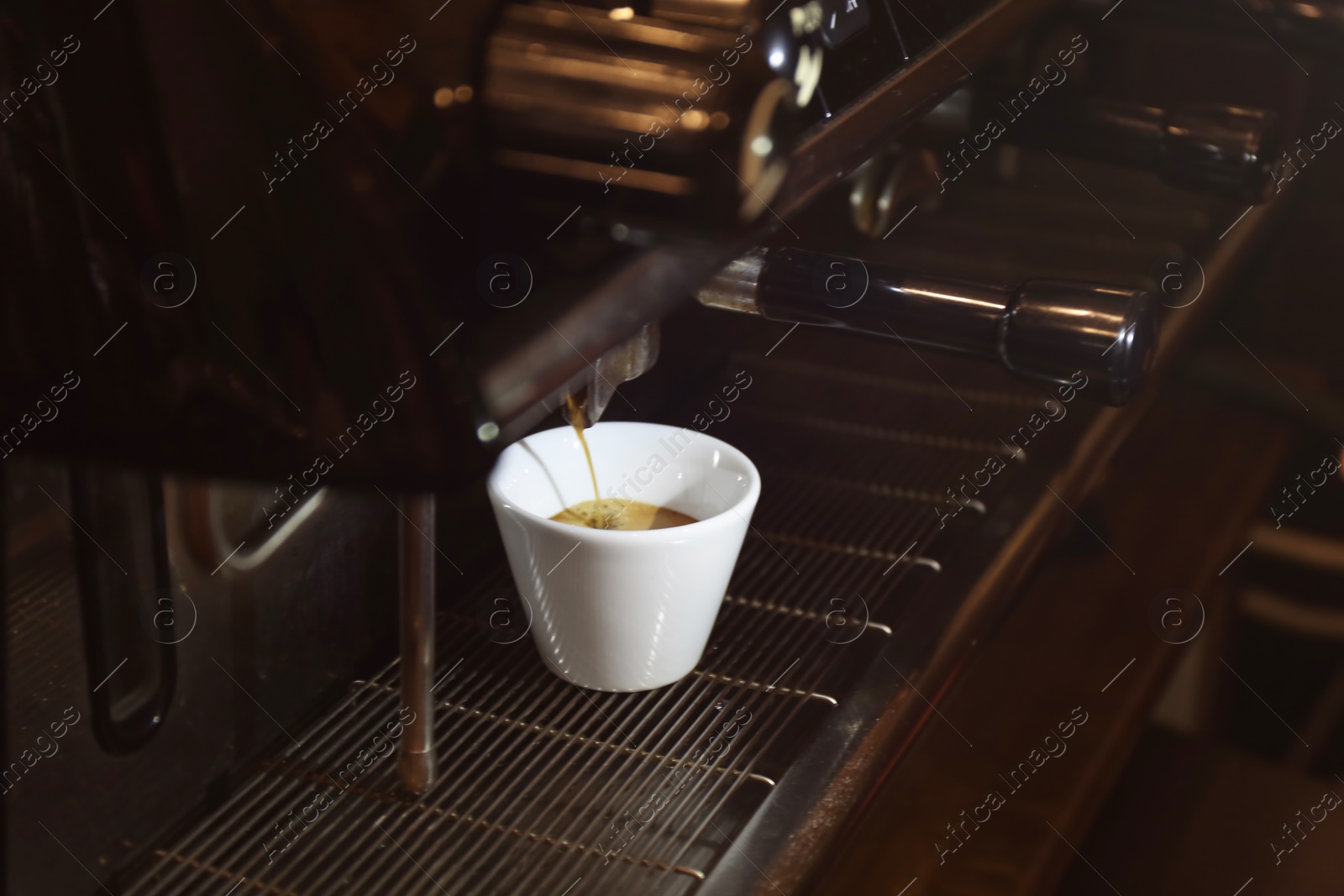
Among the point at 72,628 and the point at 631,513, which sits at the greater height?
the point at 631,513

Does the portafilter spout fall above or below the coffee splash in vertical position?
below

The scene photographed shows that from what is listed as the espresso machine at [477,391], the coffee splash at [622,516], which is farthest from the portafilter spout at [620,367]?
the coffee splash at [622,516]

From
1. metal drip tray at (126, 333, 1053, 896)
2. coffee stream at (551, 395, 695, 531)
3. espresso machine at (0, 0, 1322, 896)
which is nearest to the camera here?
espresso machine at (0, 0, 1322, 896)

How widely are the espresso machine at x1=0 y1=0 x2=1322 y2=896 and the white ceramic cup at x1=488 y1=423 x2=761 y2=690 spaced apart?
0.02 meters

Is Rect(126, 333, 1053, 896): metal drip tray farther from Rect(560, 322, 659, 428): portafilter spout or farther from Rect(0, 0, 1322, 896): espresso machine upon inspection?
Rect(560, 322, 659, 428): portafilter spout

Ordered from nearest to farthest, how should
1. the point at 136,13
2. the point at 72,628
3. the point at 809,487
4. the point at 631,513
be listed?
the point at 136,13, the point at 72,628, the point at 631,513, the point at 809,487

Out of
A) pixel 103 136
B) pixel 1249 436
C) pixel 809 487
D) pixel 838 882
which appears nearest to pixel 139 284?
pixel 103 136

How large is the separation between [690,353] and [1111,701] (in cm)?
32

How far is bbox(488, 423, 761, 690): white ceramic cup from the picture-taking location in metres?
0.47

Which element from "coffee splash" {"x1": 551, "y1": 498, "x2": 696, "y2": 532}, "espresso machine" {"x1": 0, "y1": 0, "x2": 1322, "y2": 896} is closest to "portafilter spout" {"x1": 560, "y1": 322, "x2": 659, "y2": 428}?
"espresso machine" {"x1": 0, "y1": 0, "x2": 1322, "y2": 896}

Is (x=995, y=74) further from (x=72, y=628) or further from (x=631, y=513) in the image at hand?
(x=72, y=628)

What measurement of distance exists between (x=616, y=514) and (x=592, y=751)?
0.12 meters

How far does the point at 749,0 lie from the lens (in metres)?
0.25

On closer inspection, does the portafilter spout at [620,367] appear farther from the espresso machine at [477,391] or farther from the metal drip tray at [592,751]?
the metal drip tray at [592,751]
